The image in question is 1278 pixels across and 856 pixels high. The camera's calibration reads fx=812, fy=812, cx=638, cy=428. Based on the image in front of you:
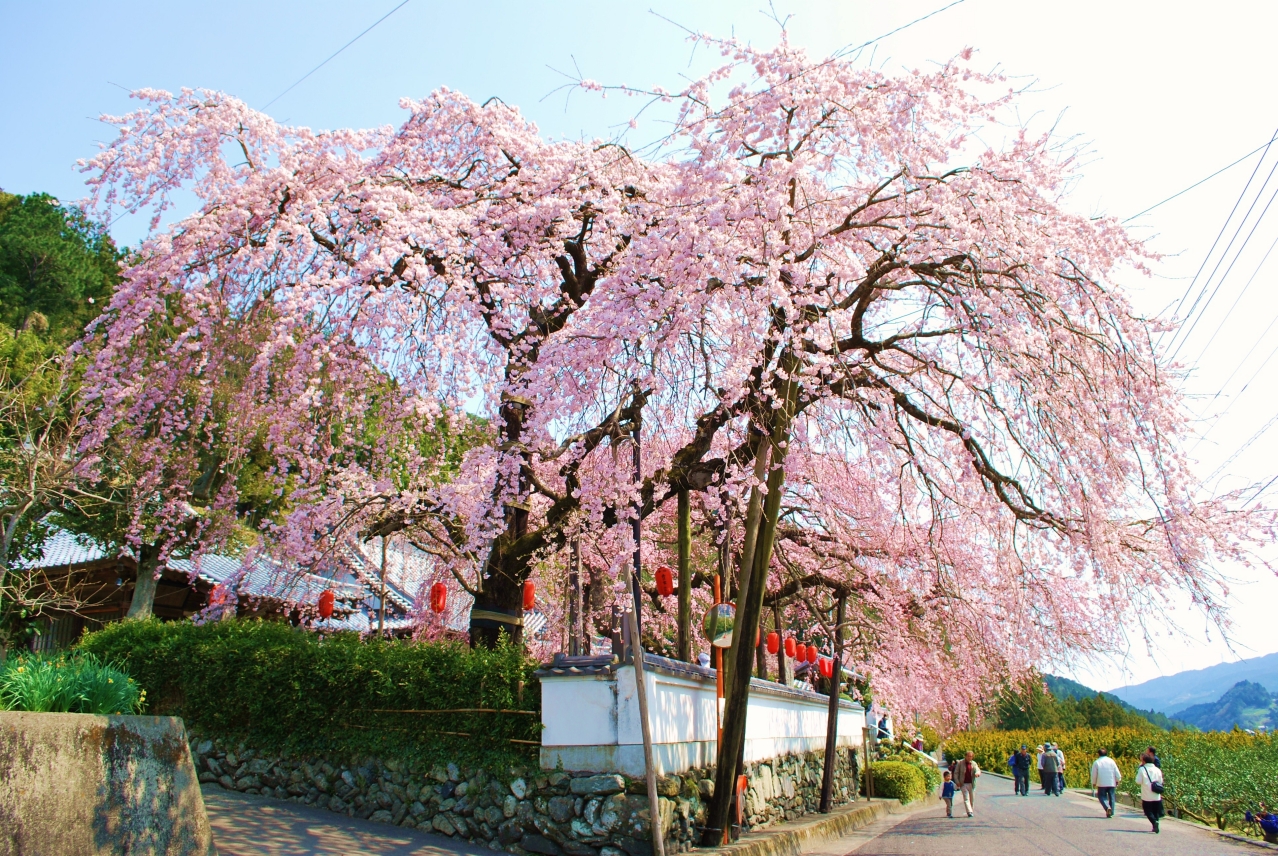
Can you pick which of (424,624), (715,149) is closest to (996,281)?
(715,149)

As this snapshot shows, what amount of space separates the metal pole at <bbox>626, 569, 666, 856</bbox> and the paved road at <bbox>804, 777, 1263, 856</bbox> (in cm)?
414

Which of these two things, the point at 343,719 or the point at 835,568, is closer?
the point at 343,719

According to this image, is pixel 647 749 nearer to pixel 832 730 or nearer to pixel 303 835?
pixel 303 835

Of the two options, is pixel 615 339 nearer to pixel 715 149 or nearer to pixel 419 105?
pixel 715 149

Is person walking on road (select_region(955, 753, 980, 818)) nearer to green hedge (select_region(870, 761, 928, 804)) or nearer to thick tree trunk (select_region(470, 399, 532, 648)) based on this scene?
green hedge (select_region(870, 761, 928, 804))

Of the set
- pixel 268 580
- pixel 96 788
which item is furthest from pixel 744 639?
pixel 268 580

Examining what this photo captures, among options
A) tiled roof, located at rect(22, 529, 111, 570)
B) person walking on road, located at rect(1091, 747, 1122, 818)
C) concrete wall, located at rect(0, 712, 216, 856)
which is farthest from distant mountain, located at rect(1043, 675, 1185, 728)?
tiled roof, located at rect(22, 529, 111, 570)

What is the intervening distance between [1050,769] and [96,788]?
25.6m

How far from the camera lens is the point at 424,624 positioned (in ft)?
52.9

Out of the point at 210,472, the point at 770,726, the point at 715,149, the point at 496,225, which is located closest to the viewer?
the point at 715,149

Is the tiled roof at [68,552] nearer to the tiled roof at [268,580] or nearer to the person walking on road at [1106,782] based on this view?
the tiled roof at [268,580]

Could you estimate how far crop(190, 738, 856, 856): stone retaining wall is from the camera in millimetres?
7141

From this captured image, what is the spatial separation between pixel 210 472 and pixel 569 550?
940 cm

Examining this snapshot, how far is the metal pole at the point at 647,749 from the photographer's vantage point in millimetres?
6809
